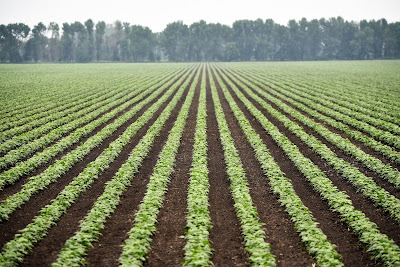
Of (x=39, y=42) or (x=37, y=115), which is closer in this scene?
(x=37, y=115)

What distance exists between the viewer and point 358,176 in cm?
1127

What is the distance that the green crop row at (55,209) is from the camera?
7.07 meters

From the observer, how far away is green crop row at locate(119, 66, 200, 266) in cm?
715

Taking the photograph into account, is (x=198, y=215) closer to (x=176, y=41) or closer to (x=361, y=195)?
(x=361, y=195)

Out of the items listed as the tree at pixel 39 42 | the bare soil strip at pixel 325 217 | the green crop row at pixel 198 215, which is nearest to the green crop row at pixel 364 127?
the bare soil strip at pixel 325 217

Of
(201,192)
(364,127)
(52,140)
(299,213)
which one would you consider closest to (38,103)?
(52,140)

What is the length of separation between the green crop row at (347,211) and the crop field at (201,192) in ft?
0.12

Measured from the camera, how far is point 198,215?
351 inches

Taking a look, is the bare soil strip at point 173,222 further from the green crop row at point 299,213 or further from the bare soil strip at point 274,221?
the green crop row at point 299,213

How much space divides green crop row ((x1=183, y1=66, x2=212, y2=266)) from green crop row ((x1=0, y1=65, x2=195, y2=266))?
401 cm

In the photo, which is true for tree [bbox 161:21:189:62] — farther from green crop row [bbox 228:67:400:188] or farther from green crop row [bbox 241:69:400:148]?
green crop row [bbox 228:67:400:188]

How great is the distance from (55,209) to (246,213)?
6.07 meters

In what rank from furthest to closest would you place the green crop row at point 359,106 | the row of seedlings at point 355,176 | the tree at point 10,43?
the tree at point 10,43
the green crop row at point 359,106
the row of seedlings at point 355,176

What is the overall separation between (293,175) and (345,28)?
15448 cm
